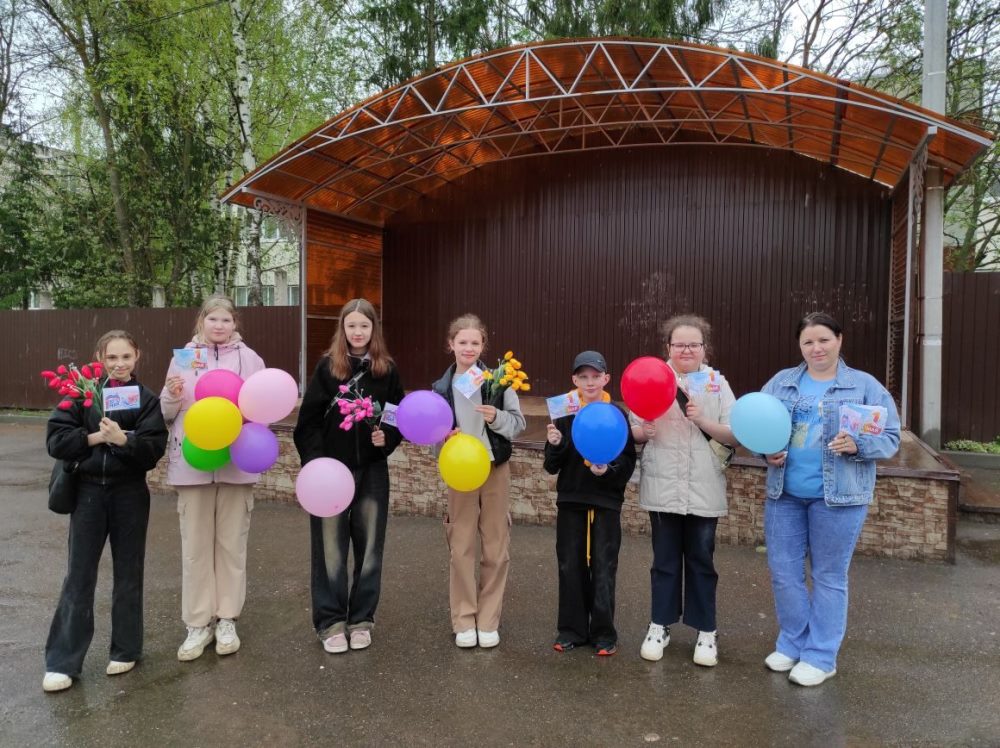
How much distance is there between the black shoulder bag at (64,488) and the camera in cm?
302

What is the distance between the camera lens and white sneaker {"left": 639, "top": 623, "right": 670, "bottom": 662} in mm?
3268

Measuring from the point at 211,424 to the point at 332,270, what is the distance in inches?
333

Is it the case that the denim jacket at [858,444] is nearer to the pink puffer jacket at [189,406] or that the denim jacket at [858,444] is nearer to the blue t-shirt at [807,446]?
the blue t-shirt at [807,446]

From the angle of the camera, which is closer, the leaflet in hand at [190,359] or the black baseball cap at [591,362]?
the black baseball cap at [591,362]

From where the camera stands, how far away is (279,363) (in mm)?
12133

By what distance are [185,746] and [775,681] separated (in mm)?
2547

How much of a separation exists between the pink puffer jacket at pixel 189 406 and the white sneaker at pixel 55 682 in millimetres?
947

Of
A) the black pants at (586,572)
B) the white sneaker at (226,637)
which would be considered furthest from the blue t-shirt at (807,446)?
the white sneaker at (226,637)

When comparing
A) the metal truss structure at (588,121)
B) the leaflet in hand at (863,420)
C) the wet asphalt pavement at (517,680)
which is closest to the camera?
the wet asphalt pavement at (517,680)

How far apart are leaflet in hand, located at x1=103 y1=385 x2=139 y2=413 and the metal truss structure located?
18.7ft

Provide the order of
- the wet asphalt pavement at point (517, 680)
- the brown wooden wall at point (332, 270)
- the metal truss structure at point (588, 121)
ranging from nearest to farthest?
the wet asphalt pavement at point (517, 680)
the metal truss structure at point (588, 121)
the brown wooden wall at point (332, 270)

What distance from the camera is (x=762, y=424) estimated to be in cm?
A: 297

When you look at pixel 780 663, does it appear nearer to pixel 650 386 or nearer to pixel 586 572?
pixel 586 572

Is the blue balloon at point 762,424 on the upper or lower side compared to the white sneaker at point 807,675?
upper
